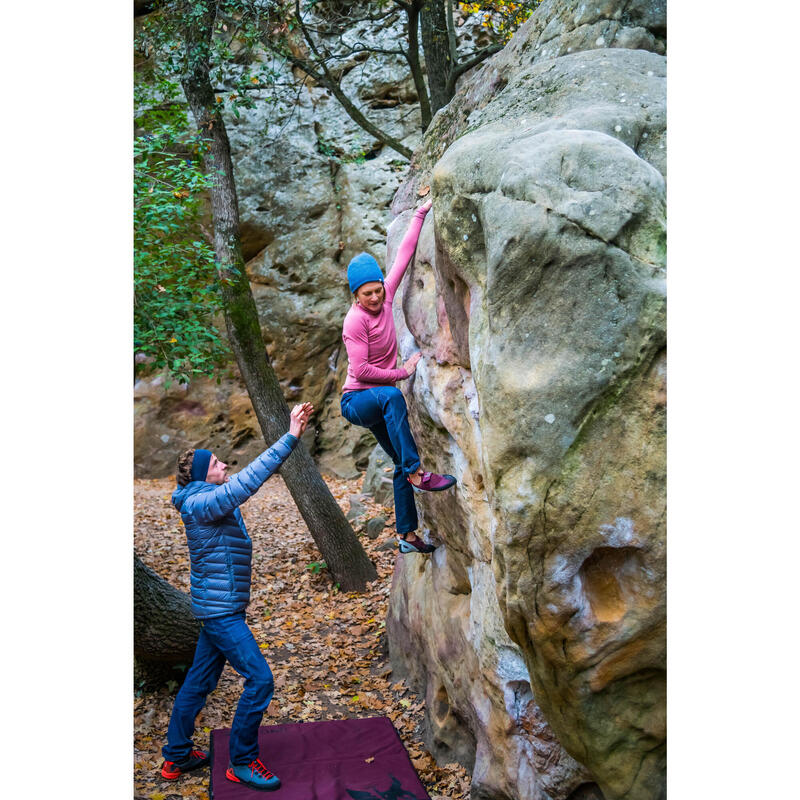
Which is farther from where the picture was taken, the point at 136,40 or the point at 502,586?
the point at 136,40

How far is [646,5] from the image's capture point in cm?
538

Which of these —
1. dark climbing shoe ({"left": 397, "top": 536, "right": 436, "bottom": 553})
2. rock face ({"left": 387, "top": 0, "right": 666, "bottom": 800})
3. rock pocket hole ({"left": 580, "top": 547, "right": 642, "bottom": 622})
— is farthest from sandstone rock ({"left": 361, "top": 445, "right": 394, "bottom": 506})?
rock pocket hole ({"left": 580, "top": 547, "right": 642, "bottom": 622})

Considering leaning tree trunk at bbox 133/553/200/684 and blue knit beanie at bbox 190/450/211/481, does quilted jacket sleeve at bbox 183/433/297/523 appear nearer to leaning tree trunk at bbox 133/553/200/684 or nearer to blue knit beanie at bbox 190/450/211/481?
blue knit beanie at bbox 190/450/211/481

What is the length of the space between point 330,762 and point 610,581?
3280 millimetres

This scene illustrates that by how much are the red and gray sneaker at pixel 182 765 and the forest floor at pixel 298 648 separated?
0.07 m

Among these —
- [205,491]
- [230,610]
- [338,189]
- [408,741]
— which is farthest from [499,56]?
[338,189]

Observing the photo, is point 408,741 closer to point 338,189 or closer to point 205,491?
point 205,491

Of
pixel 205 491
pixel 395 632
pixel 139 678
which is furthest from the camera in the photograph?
pixel 395 632

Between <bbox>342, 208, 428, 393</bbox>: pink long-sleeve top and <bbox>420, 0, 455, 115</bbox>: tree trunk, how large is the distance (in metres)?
4.93

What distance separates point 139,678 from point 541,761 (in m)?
4.01

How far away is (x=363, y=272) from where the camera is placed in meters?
5.78

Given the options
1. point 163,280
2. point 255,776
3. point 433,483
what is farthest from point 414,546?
point 163,280

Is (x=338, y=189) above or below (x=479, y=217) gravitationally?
above

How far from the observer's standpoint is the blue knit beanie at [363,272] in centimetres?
578
